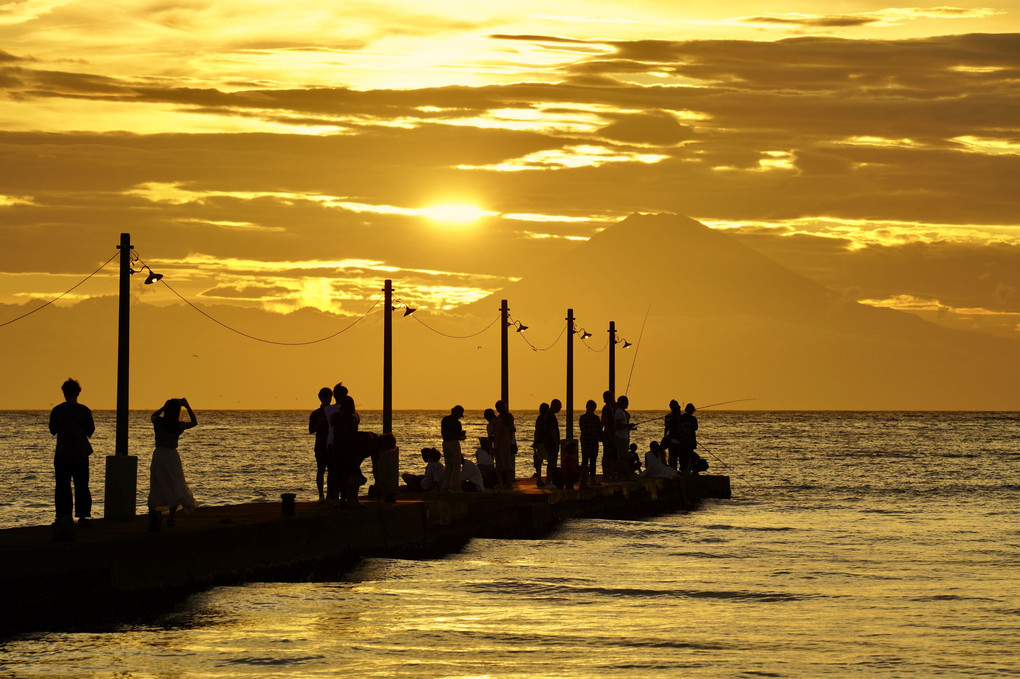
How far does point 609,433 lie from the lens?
114 feet

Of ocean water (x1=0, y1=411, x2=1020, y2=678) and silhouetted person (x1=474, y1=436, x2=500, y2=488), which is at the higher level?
silhouetted person (x1=474, y1=436, x2=500, y2=488)

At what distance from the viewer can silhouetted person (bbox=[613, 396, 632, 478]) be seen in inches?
1330

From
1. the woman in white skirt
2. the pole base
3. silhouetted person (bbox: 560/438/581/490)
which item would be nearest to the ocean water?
silhouetted person (bbox: 560/438/581/490)

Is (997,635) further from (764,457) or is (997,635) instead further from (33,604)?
(764,457)

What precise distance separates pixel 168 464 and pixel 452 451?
393 inches

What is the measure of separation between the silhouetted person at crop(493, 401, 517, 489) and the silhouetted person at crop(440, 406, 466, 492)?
4.18ft

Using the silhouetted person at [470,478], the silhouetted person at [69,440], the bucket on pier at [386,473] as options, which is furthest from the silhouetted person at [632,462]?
the silhouetted person at [69,440]

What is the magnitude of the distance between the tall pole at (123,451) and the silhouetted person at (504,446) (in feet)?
28.9

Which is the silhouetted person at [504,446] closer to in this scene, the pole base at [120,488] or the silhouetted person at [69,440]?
the pole base at [120,488]

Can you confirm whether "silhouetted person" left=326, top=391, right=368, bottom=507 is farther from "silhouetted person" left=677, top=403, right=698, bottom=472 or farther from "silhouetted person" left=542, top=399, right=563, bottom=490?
"silhouetted person" left=677, top=403, right=698, bottom=472

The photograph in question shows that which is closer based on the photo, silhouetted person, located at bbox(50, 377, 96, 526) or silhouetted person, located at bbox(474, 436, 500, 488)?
silhouetted person, located at bbox(50, 377, 96, 526)

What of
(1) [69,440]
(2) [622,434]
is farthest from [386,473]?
A: (2) [622,434]

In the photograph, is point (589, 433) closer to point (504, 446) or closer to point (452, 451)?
point (504, 446)

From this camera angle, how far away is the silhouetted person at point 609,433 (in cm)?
3347
